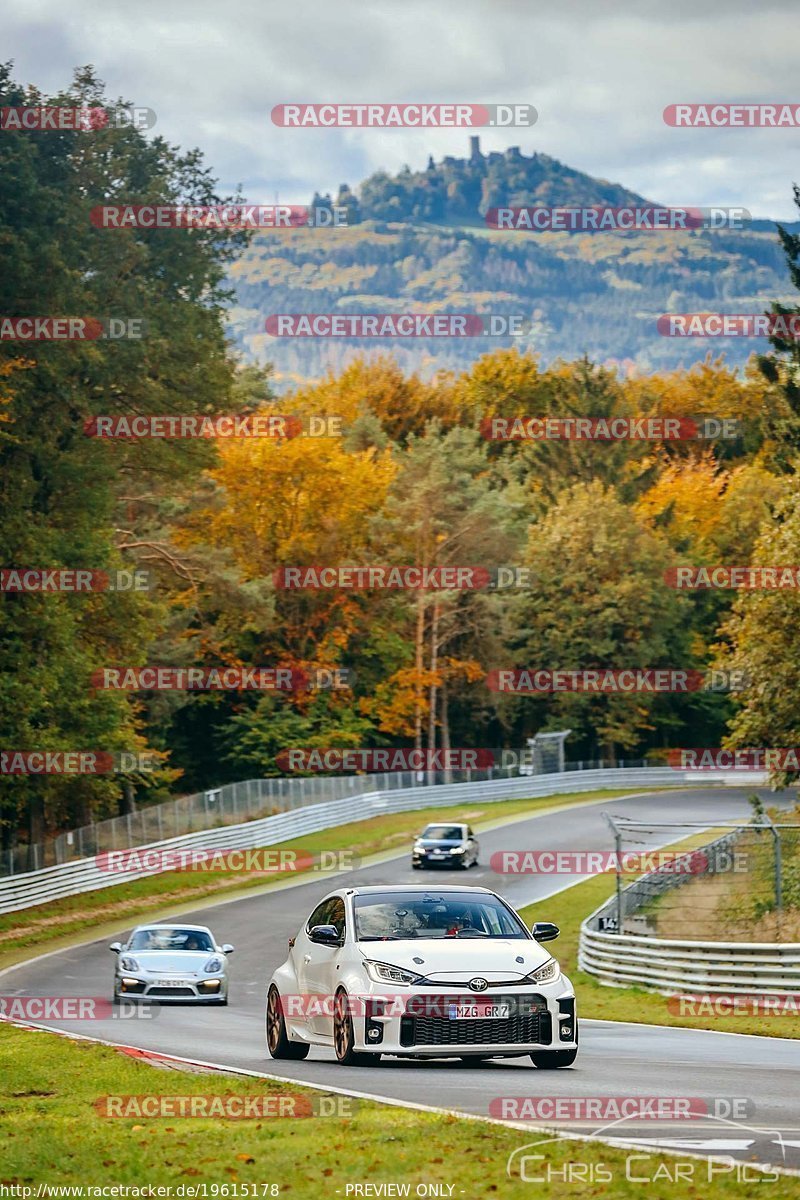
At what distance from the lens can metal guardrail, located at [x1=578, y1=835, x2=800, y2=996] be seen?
75.0ft

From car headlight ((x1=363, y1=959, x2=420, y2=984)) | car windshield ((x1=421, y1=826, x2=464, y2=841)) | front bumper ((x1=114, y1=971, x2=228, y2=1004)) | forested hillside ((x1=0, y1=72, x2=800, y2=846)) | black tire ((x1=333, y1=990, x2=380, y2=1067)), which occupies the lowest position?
Answer: car windshield ((x1=421, y1=826, x2=464, y2=841))

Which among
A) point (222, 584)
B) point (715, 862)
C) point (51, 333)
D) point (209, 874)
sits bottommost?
point (209, 874)

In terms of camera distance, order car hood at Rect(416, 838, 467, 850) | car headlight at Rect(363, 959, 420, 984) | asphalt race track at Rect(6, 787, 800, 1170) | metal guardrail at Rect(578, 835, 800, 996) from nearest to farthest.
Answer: asphalt race track at Rect(6, 787, 800, 1170)
car headlight at Rect(363, 959, 420, 984)
metal guardrail at Rect(578, 835, 800, 996)
car hood at Rect(416, 838, 467, 850)

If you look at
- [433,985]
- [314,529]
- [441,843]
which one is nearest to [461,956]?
[433,985]

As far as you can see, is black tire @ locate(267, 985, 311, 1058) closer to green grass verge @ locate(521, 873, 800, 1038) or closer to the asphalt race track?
the asphalt race track

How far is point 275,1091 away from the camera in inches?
489

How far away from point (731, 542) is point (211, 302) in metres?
50.7

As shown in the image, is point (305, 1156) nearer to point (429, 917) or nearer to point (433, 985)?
point (433, 985)

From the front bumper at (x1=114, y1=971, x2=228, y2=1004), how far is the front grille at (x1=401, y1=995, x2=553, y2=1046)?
12.4m

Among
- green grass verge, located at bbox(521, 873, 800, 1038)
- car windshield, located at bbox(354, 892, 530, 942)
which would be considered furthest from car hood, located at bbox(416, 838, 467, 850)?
car windshield, located at bbox(354, 892, 530, 942)

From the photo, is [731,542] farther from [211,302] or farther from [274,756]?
[211,302]

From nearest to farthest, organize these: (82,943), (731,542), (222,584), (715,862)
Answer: (715,862) → (82,943) → (222,584) → (731,542)

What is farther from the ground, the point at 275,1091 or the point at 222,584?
the point at 222,584

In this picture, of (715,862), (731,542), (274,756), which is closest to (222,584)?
(274,756)
